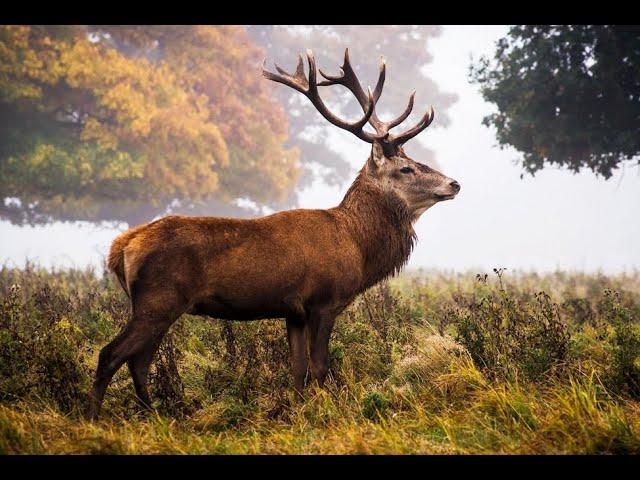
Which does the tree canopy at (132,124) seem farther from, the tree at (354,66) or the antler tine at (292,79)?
the antler tine at (292,79)

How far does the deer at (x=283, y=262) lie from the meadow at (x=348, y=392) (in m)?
0.41

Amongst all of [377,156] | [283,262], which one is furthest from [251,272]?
[377,156]

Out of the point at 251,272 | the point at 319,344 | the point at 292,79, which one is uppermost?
the point at 292,79

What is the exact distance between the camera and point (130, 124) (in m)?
20.6

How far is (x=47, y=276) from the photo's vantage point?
555 inches

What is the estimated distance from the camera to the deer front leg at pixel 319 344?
5.99 meters

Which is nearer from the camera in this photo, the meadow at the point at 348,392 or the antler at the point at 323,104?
the meadow at the point at 348,392

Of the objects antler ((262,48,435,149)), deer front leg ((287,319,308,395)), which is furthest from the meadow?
antler ((262,48,435,149))

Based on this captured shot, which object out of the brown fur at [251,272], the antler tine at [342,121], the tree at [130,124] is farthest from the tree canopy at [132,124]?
the brown fur at [251,272]

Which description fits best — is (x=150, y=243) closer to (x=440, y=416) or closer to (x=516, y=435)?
(x=440, y=416)

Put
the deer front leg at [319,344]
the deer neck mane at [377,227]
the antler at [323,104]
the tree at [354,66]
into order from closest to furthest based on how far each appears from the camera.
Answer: the deer front leg at [319,344]
the deer neck mane at [377,227]
the antler at [323,104]
the tree at [354,66]

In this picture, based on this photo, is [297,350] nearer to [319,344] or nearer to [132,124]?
[319,344]

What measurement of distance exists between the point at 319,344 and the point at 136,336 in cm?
157

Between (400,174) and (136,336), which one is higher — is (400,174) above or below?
Answer: above
